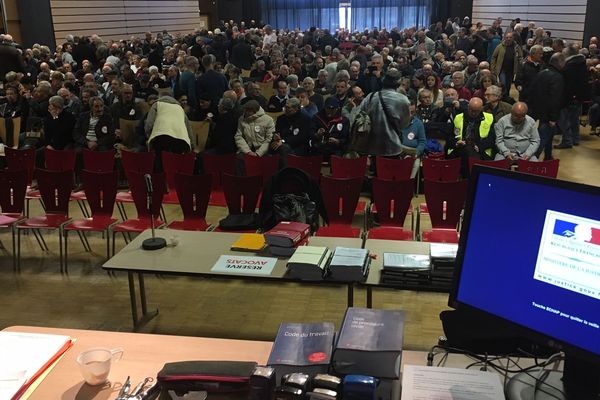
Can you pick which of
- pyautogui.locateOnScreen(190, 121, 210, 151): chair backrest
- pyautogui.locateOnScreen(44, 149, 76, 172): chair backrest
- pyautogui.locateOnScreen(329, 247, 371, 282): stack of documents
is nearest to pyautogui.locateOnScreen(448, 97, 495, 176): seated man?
pyautogui.locateOnScreen(190, 121, 210, 151): chair backrest

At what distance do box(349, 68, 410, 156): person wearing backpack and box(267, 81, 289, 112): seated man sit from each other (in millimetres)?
2207

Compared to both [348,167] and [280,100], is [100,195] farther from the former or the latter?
[280,100]

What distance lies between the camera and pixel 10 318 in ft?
14.9

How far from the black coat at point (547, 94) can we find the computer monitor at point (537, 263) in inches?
284

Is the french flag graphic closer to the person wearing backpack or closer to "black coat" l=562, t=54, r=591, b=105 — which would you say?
the person wearing backpack

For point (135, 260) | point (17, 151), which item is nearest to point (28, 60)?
point (17, 151)

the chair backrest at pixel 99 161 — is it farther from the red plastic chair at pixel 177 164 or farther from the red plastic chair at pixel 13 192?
the red plastic chair at pixel 13 192

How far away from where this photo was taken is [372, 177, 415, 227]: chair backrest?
4.90 metres

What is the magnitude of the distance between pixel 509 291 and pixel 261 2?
29.2 m

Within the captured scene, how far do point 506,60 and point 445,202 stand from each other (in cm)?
793

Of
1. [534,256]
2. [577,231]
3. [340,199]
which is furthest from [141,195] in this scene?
[577,231]

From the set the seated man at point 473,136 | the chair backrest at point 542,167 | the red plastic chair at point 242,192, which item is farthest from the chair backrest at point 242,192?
the seated man at point 473,136

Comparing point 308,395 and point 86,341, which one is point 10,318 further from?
point 308,395

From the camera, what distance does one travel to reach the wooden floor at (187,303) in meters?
4.32
